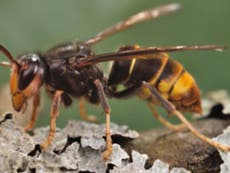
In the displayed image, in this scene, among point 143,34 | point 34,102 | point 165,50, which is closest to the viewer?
point 165,50

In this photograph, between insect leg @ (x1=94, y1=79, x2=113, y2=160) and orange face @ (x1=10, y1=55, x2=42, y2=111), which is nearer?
insect leg @ (x1=94, y1=79, x2=113, y2=160)

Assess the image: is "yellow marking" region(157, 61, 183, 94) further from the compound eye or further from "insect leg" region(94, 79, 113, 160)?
the compound eye

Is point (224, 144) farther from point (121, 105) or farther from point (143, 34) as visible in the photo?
point (143, 34)

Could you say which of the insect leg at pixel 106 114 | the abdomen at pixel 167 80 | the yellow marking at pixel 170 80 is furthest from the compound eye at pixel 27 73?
the yellow marking at pixel 170 80

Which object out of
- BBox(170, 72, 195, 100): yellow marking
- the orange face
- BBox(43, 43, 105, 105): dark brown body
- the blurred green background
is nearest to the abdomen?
BBox(170, 72, 195, 100): yellow marking

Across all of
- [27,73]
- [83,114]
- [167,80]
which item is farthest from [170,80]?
[27,73]

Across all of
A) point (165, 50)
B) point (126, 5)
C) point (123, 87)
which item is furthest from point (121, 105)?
point (165, 50)
